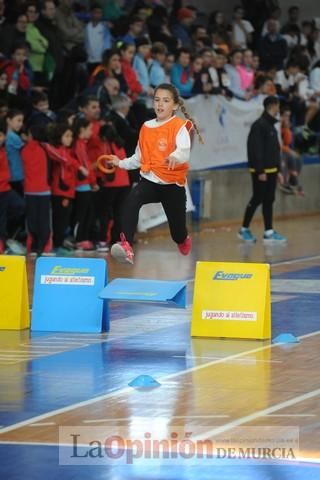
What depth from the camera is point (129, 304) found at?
1520 centimetres

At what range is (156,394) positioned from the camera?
9.85 m

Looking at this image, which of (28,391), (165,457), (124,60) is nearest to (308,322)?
(28,391)

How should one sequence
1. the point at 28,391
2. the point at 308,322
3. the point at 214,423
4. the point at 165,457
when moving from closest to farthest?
the point at 165,457, the point at 214,423, the point at 28,391, the point at 308,322

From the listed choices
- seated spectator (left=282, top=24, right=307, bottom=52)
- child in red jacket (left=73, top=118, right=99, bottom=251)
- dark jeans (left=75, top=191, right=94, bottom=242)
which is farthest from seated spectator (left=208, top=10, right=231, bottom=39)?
dark jeans (left=75, top=191, right=94, bottom=242)

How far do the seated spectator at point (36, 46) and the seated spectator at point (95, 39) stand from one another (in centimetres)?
151

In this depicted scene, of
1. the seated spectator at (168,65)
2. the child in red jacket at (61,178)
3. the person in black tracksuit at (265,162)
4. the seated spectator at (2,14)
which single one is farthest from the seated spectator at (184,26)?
the child in red jacket at (61,178)

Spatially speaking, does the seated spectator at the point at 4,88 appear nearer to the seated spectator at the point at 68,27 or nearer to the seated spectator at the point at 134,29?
the seated spectator at the point at 68,27

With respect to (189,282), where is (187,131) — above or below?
above

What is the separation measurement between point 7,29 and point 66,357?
1166 centimetres

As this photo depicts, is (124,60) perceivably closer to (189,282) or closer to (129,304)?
(189,282)

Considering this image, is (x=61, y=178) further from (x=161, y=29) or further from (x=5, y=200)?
(x=161, y=29)

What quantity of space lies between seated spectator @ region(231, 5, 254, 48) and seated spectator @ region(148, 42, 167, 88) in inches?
207

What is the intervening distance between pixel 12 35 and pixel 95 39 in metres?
2.21

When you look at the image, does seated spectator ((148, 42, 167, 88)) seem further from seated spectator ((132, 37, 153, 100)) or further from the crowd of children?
the crowd of children
